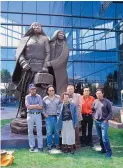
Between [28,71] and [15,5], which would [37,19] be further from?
[28,71]

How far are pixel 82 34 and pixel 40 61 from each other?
47.9ft

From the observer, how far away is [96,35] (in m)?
21.2

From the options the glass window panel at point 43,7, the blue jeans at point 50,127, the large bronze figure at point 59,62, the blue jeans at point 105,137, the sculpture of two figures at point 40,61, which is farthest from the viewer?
the glass window panel at point 43,7

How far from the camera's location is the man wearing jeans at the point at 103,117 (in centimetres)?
561

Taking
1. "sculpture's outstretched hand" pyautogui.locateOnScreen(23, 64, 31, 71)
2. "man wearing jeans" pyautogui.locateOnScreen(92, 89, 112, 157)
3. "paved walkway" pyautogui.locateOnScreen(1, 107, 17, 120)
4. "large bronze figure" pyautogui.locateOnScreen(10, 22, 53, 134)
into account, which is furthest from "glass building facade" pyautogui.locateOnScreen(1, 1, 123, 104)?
"man wearing jeans" pyautogui.locateOnScreen(92, 89, 112, 157)

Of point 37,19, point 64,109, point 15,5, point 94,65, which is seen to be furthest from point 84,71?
point 64,109

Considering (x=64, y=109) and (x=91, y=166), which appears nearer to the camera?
(x=91, y=166)

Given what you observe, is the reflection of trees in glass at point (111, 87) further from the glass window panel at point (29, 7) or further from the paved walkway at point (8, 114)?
the paved walkway at point (8, 114)

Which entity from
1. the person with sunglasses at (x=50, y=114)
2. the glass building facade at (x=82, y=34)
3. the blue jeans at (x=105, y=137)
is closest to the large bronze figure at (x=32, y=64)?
the person with sunglasses at (x=50, y=114)

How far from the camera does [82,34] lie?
21.5 metres

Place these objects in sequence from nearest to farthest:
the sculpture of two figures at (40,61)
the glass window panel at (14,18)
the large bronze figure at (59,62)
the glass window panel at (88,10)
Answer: the sculpture of two figures at (40,61) < the large bronze figure at (59,62) < the glass window panel at (14,18) < the glass window panel at (88,10)

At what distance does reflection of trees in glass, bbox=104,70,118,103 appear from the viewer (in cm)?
2109

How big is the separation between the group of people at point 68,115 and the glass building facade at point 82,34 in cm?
1444

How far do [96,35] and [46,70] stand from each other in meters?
14.6
